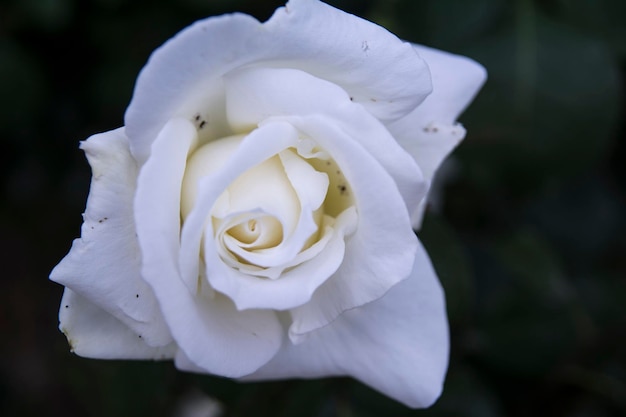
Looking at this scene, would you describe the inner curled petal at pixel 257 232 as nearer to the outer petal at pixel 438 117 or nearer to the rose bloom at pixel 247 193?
the rose bloom at pixel 247 193

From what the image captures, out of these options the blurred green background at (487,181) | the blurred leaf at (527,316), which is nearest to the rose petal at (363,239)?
the blurred green background at (487,181)

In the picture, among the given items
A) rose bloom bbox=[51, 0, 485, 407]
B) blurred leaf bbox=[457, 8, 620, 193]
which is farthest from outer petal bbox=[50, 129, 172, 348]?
blurred leaf bbox=[457, 8, 620, 193]

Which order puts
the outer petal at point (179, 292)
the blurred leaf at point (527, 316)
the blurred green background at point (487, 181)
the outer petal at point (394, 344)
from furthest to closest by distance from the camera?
the blurred leaf at point (527, 316), the blurred green background at point (487, 181), the outer petal at point (394, 344), the outer petal at point (179, 292)

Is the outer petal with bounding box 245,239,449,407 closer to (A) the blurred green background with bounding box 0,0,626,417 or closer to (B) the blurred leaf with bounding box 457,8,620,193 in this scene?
(A) the blurred green background with bounding box 0,0,626,417

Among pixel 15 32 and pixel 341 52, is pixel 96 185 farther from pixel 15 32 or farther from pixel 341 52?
pixel 15 32

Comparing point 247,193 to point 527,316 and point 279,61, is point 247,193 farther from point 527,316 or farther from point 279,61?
point 527,316

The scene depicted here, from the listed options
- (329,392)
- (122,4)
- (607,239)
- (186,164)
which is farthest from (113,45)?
(607,239)

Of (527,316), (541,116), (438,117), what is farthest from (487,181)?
(438,117)
